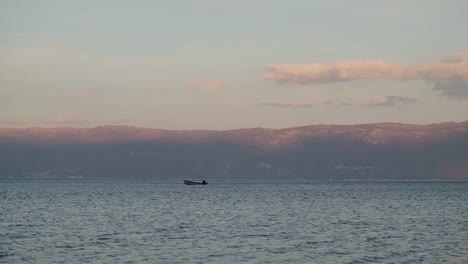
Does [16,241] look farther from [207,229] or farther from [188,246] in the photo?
[207,229]

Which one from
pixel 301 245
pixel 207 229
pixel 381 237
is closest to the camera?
pixel 301 245

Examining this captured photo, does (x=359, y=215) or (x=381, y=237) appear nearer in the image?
(x=381, y=237)

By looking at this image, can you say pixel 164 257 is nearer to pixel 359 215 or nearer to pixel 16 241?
pixel 16 241

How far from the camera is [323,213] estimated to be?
10031cm

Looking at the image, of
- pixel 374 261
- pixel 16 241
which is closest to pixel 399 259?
pixel 374 261

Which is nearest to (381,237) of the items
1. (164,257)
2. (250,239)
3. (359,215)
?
(250,239)

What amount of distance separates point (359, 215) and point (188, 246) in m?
44.3

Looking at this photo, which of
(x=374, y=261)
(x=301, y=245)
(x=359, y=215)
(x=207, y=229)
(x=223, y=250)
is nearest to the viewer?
(x=374, y=261)

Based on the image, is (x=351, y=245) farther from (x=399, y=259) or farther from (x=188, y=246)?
(x=188, y=246)

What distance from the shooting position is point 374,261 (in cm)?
4984

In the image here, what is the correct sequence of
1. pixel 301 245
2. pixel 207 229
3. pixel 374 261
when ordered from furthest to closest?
pixel 207 229 < pixel 301 245 < pixel 374 261

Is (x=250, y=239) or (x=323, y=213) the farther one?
(x=323, y=213)

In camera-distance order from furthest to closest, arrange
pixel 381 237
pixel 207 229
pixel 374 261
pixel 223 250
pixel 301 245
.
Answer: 1. pixel 207 229
2. pixel 381 237
3. pixel 301 245
4. pixel 223 250
5. pixel 374 261

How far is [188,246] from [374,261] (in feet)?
51.2
